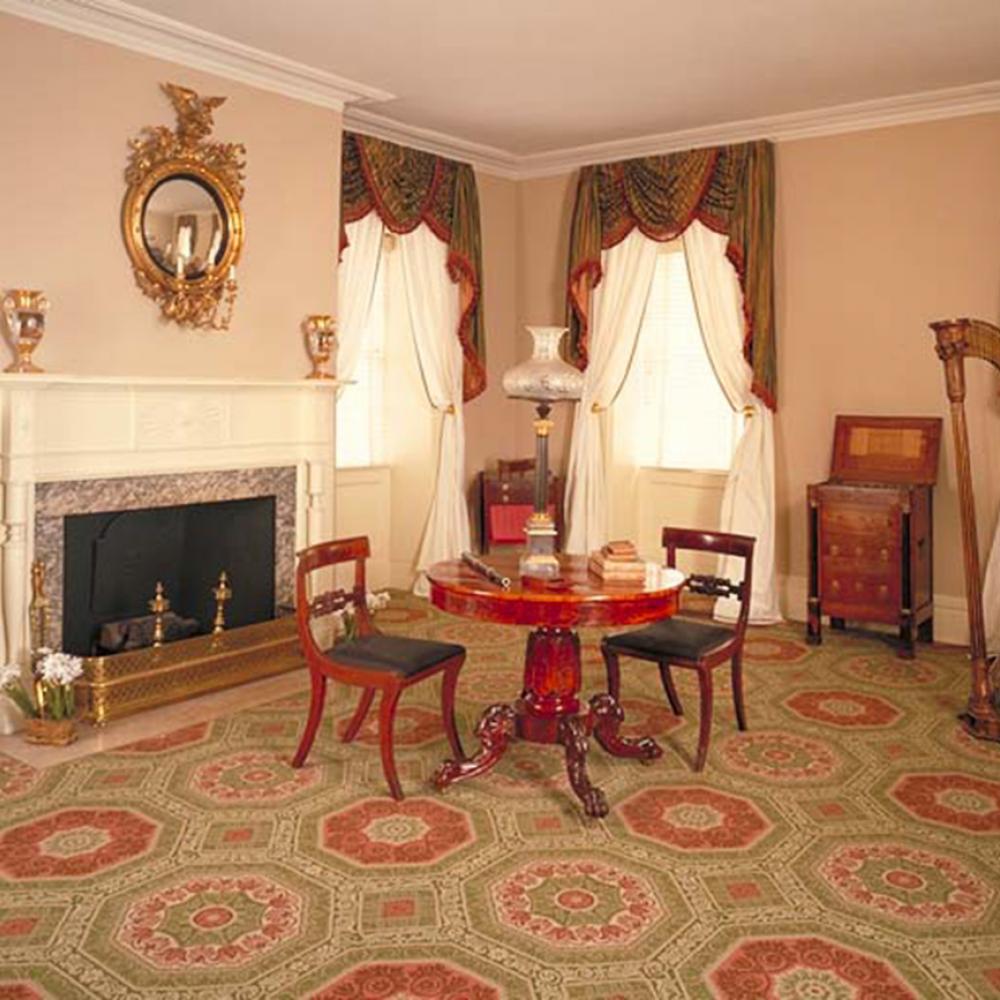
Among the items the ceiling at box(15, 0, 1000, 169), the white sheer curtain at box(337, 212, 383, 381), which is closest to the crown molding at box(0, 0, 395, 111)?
the ceiling at box(15, 0, 1000, 169)

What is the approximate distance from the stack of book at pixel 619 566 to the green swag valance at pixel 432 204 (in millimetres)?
3006

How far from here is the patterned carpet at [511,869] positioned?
2494 millimetres

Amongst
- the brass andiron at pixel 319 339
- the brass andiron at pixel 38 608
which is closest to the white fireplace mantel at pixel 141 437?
the brass andiron at pixel 38 608

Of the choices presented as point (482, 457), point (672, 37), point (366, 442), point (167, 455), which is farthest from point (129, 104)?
point (482, 457)

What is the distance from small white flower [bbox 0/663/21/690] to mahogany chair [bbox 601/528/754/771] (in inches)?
88.8

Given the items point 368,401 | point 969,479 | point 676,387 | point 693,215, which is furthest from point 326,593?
point 693,215

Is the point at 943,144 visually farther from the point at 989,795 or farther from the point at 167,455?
the point at 167,455

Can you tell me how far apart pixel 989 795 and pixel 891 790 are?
1.06ft

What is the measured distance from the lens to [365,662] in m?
3.58

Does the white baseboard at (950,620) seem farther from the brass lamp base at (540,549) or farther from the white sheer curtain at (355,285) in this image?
the white sheer curtain at (355,285)

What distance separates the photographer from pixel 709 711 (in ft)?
12.5

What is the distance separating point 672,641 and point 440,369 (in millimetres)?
3293

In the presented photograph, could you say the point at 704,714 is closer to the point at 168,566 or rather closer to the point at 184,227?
the point at 168,566

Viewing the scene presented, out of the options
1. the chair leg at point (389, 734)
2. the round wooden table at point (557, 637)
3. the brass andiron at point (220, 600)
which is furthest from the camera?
the brass andiron at point (220, 600)
